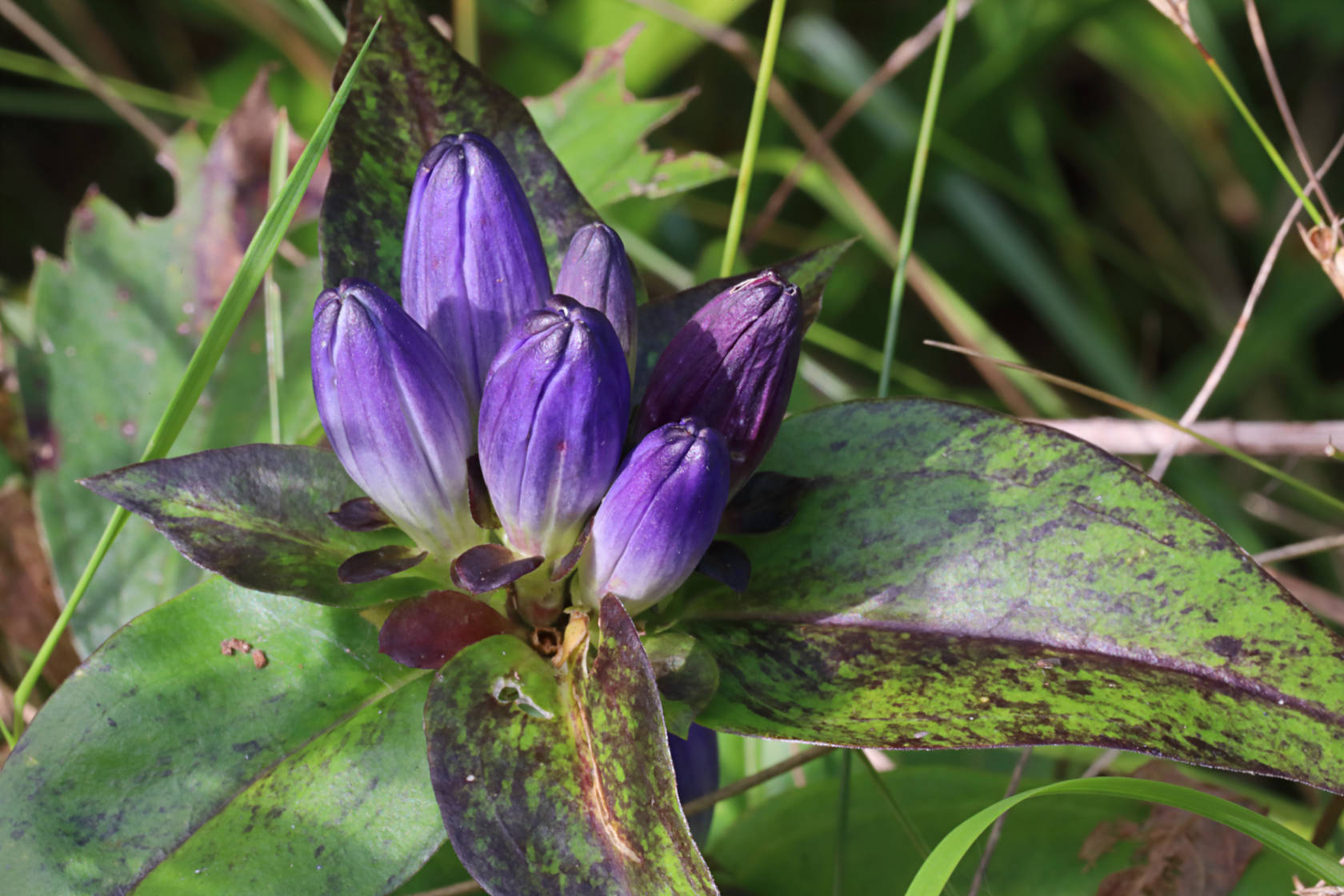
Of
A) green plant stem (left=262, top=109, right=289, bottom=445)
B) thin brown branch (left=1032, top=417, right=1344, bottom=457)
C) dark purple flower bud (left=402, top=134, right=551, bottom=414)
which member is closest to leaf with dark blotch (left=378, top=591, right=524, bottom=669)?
dark purple flower bud (left=402, top=134, right=551, bottom=414)

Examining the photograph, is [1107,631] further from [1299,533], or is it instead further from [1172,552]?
[1299,533]

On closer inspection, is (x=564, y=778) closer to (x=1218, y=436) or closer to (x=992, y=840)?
(x=992, y=840)

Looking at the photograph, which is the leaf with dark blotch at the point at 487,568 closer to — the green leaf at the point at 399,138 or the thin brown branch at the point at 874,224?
the green leaf at the point at 399,138

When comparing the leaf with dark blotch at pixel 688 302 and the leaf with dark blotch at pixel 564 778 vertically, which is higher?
the leaf with dark blotch at pixel 688 302

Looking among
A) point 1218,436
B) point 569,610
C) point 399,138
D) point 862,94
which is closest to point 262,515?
point 569,610

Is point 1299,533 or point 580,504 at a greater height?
point 580,504

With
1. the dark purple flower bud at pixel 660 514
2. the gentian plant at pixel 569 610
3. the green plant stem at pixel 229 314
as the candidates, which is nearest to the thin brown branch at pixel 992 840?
the gentian plant at pixel 569 610

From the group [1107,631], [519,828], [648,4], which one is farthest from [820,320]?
[519,828]
